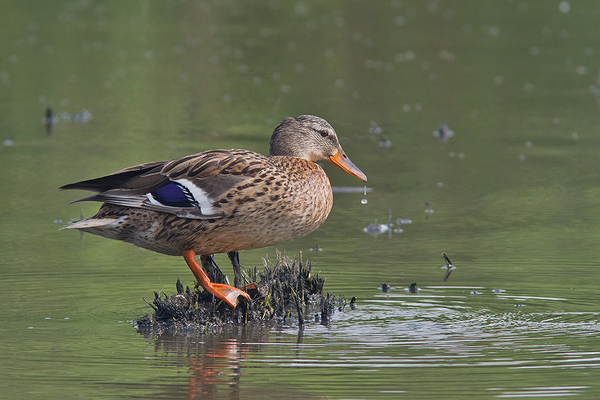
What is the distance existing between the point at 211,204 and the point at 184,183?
0.29 m

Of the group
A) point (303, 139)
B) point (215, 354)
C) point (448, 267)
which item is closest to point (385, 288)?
point (448, 267)

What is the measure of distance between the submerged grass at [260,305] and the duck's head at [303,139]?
0.77 metres


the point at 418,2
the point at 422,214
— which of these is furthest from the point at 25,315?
the point at 418,2

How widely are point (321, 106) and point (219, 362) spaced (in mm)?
10364

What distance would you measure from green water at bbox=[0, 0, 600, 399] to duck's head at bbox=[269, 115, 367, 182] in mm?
1006

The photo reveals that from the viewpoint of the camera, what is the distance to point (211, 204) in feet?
21.6

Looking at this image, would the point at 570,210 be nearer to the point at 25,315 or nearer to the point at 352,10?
the point at 25,315

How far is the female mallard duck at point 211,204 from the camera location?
260 inches

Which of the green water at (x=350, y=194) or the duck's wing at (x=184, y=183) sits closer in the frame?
the green water at (x=350, y=194)

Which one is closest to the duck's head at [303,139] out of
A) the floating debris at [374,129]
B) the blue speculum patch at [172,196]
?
the blue speculum patch at [172,196]

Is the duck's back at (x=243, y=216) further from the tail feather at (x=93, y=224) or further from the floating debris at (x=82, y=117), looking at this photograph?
the floating debris at (x=82, y=117)

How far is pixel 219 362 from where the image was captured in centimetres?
574

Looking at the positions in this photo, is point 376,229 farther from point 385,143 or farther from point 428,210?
point 385,143

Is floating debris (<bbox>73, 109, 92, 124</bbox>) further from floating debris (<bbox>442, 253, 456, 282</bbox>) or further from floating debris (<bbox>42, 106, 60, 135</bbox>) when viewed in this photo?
floating debris (<bbox>442, 253, 456, 282</bbox>)
